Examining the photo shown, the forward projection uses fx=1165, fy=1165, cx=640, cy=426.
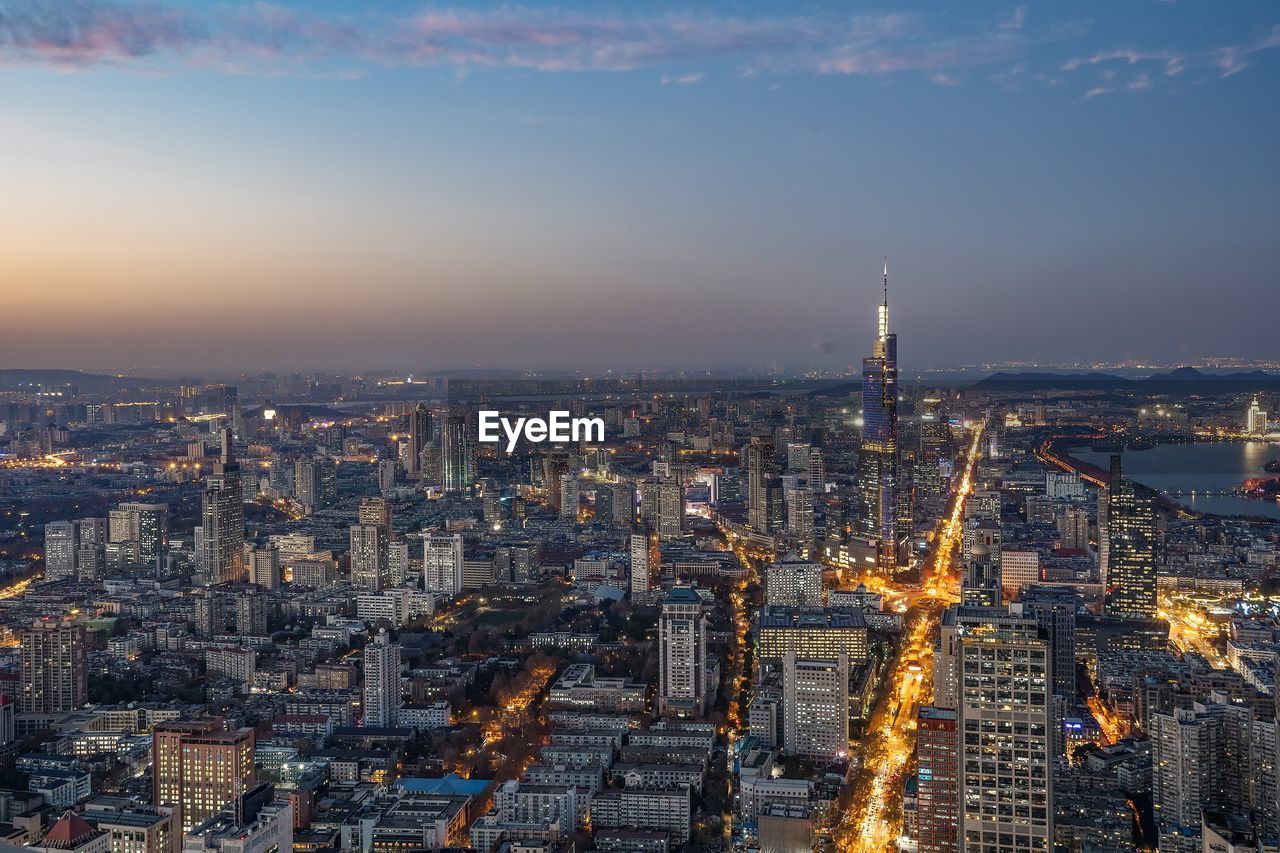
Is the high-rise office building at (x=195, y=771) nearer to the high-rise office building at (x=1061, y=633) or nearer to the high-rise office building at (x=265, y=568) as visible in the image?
the high-rise office building at (x=1061, y=633)

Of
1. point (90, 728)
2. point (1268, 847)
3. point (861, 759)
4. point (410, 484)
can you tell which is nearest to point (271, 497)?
point (410, 484)

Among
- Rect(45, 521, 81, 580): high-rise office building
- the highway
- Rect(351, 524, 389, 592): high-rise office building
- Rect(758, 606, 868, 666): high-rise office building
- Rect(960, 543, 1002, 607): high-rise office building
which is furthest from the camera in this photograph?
Rect(45, 521, 81, 580): high-rise office building

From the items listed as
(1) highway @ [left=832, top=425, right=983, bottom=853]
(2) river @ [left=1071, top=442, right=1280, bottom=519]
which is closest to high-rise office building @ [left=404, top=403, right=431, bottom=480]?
(1) highway @ [left=832, top=425, right=983, bottom=853]

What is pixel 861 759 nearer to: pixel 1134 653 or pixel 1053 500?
pixel 1134 653

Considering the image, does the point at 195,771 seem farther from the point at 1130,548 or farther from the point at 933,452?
the point at 933,452

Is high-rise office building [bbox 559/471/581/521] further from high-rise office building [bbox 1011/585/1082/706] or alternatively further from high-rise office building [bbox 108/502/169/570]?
high-rise office building [bbox 1011/585/1082/706]

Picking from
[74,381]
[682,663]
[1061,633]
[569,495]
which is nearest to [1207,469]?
[1061,633]
